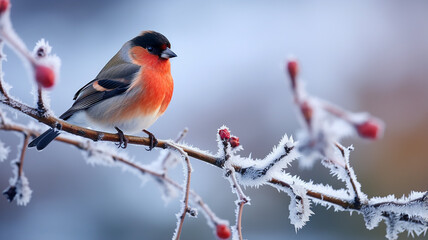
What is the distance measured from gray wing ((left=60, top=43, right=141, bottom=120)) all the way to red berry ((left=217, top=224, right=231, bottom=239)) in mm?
855

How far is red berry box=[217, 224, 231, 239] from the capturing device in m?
0.94

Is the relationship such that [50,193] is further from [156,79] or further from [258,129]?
[156,79]

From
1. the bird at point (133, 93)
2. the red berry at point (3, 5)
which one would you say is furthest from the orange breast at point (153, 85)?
the red berry at point (3, 5)

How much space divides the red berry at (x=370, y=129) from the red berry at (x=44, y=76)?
38cm

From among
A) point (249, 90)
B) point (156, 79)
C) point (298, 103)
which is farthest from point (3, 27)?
point (249, 90)

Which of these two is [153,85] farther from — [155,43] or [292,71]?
[292,71]

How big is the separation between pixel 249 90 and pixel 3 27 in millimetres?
4045

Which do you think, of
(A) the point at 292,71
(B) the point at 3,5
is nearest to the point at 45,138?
(B) the point at 3,5

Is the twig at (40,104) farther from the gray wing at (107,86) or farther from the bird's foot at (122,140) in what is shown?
the gray wing at (107,86)

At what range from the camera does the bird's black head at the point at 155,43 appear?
1.66 metres

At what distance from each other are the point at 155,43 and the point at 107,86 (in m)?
0.24

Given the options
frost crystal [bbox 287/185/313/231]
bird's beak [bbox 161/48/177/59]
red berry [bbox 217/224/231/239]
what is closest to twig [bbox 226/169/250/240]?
red berry [bbox 217/224/231/239]

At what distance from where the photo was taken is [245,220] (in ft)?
11.1

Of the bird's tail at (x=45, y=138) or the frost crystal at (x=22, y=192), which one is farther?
the bird's tail at (x=45, y=138)
